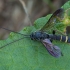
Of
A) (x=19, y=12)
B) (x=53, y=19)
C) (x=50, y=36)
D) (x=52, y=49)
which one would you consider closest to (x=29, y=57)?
(x=52, y=49)

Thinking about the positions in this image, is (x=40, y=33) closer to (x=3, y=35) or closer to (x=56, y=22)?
(x=56, y=22)

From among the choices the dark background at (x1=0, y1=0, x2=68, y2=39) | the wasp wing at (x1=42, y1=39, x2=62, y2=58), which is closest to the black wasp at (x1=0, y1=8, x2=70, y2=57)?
Answer: the wasp wing at (x1=42, y1=39, x2=62, y2=58)

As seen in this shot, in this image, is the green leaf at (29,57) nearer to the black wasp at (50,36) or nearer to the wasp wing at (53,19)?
the black wasp at (50,36)

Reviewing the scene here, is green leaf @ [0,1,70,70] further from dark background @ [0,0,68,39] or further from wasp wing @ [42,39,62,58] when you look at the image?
dark background @ [0,0,68,39]

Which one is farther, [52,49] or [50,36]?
[50,36]

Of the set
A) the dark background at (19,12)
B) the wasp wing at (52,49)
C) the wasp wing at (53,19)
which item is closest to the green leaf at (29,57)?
the wasp wing at (52,49)

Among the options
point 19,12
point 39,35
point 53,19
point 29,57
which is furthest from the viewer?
point 19,12

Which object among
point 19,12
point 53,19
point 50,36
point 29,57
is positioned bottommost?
point 29,57

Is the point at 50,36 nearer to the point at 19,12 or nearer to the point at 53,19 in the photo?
the point at 53,19
